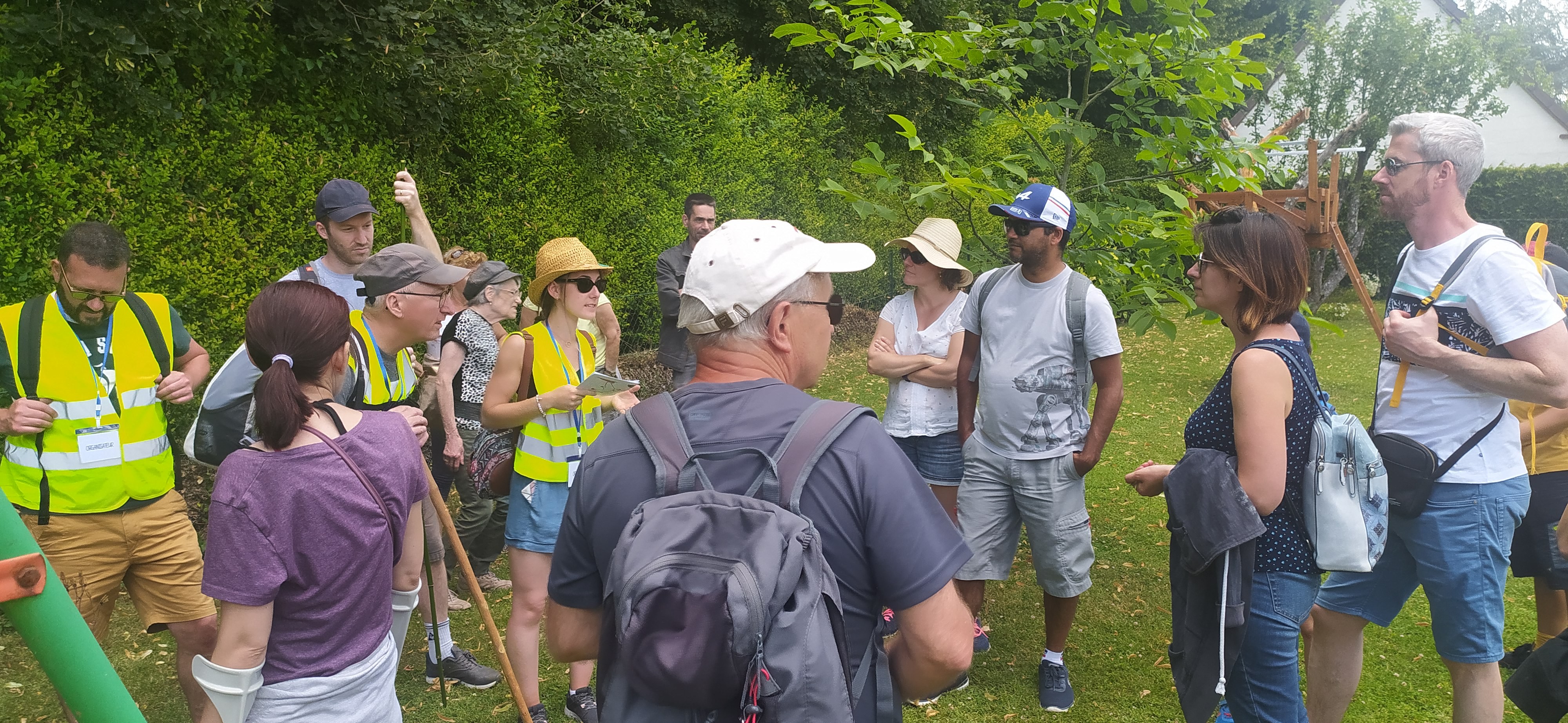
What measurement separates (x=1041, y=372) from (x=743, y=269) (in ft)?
8.94

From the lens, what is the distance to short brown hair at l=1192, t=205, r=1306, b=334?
284cm

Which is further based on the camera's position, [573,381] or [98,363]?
[573,381]

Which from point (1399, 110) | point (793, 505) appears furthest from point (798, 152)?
point (1399, 110)

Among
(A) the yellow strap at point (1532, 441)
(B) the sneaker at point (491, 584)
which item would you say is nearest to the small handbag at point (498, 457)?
(B) the sneaker at point (491, 584)

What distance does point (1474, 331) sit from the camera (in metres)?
3.14

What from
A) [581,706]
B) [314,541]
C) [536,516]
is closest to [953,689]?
[581,706]

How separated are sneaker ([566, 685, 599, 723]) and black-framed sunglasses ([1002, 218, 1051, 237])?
2.75 metres

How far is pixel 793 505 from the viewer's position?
5.30 ft

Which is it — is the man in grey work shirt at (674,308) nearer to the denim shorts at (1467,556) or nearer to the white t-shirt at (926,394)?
the white t-shirt at (926,394)

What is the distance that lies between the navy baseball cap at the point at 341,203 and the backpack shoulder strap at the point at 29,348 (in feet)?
3.75

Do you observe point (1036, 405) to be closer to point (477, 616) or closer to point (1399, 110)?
point (477, 616)

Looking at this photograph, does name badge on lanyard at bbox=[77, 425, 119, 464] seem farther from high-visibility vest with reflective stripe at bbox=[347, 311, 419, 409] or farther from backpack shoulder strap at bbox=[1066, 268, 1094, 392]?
backpack shoulder strap at bbox=[1066, 268, 1094, 392]

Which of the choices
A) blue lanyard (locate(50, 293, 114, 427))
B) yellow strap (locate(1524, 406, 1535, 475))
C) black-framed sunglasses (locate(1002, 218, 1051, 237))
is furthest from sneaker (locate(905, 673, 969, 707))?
blue lanyard (locate(50, 293, 114, 427))

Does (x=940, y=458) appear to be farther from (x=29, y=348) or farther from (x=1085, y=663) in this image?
(x=29, y=348)
